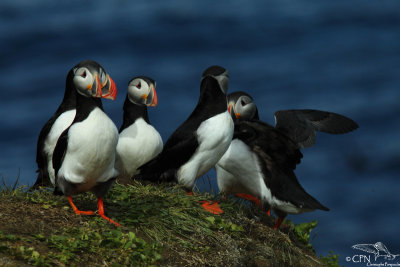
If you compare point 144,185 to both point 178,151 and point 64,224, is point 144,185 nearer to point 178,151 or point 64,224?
point 178,151

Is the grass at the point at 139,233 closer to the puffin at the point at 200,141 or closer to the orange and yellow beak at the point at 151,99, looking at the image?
the puffin at the point at 200,141

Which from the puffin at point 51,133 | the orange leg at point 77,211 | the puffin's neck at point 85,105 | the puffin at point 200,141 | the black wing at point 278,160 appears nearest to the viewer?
the puffin's neck at point 85,105

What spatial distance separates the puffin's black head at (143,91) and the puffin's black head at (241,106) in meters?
0.88

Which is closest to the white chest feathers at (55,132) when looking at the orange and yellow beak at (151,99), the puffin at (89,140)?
the orange and yellow beak at (151,99)

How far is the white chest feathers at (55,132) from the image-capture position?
7719mm

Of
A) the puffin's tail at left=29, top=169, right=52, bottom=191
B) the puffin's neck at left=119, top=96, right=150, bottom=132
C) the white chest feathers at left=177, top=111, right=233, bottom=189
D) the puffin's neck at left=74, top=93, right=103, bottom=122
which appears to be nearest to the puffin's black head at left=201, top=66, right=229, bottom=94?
the white chest feathers at left=177, top=111, right=233, bottom=189

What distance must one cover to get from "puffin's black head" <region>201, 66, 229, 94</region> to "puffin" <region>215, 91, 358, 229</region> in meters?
0.38

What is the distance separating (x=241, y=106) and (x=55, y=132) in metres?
2.10

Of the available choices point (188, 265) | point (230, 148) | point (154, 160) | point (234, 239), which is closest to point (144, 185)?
point (154, 160)

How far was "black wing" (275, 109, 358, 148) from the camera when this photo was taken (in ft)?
26.1

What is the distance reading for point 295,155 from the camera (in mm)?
7578

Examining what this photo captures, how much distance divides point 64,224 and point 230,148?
233 cm

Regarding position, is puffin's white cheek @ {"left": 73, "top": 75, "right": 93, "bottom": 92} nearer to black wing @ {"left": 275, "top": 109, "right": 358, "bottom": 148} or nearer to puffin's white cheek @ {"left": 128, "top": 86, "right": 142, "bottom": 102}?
puffin's white cheek @ {"left": 128, "top": 86, "right": 142, "bottom": 102}

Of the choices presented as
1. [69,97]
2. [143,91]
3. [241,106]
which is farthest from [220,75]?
[69,97]
